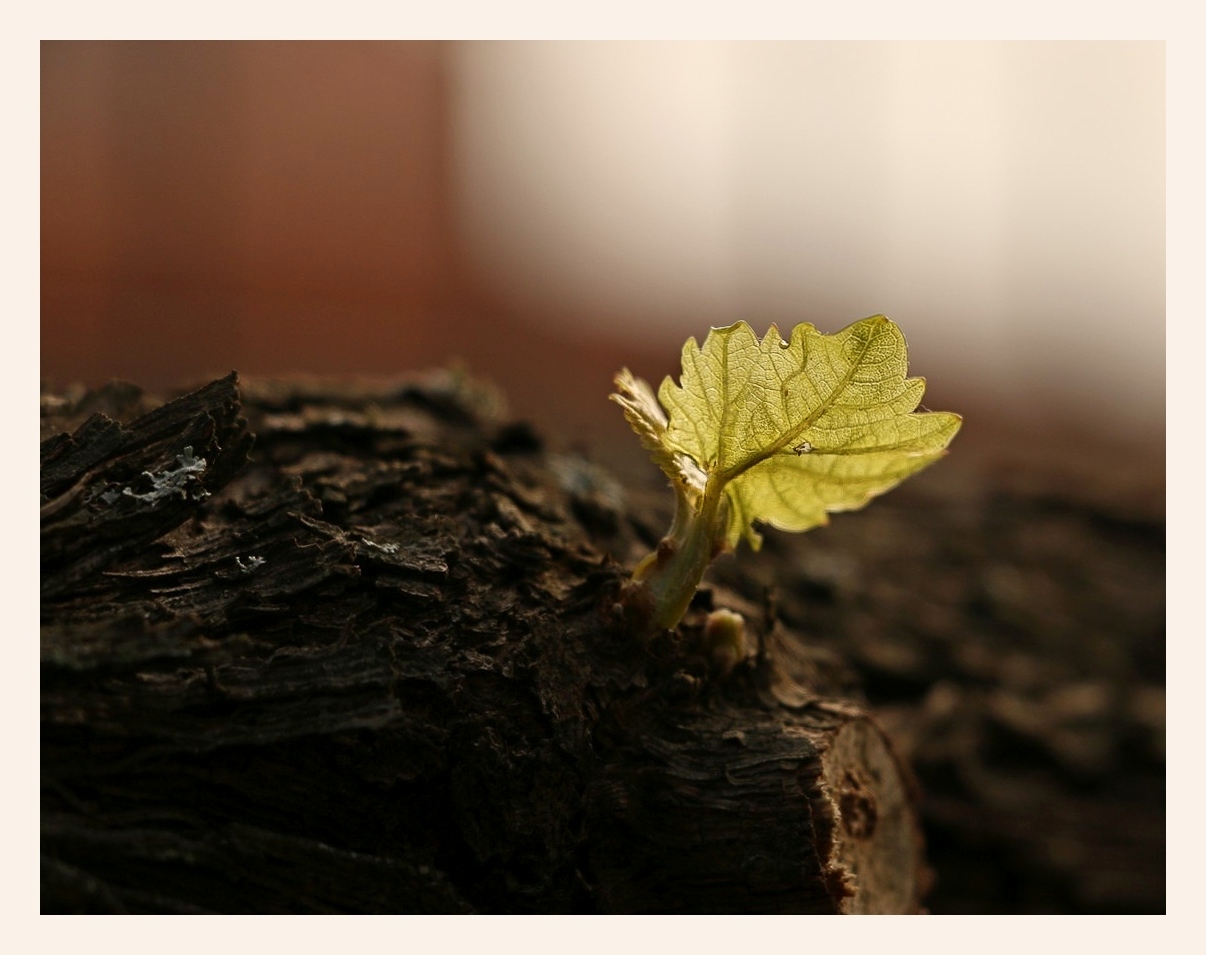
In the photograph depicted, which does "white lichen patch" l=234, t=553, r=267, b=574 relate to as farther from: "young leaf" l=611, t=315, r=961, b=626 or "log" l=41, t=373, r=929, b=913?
"young leaf" l=611, t=315, r=961, b=626

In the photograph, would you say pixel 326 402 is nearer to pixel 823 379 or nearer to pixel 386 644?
pixel 386 644

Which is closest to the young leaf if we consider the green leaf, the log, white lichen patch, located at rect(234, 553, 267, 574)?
the green leaf

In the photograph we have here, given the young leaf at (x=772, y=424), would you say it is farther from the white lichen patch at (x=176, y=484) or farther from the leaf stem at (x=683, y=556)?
the white lichen patch at (x=176, y=484)

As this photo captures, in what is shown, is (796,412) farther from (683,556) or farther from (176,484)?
(176,484)

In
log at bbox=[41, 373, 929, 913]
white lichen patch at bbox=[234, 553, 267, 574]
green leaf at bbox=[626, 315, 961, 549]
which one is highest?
green leaf at bbox=[626, 315, 961, 549]

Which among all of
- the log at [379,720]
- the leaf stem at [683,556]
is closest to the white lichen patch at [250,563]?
the log at [379,720]

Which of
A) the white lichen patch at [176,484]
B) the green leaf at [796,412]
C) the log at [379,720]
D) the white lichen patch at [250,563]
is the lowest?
the log at [379,720]

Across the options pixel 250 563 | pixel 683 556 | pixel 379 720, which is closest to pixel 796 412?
pixel 683 556
